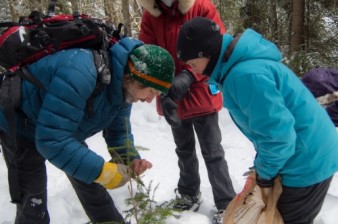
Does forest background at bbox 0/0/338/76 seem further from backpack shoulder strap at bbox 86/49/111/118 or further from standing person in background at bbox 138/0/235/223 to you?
backpack shoulder strap at bbox 86/49/111/118

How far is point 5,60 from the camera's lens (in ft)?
6.98

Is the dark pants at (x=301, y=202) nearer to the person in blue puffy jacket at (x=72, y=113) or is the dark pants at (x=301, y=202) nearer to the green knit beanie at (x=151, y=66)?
the person in blue puffy jacket at (x=72, y=113)

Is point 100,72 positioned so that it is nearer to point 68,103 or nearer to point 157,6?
point 68,103

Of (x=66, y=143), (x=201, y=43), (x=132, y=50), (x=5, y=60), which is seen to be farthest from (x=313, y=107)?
(x=5, y=60)

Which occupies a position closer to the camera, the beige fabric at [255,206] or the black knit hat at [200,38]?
the black knit hat at [200,38]

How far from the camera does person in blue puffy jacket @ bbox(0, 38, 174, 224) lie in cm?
196

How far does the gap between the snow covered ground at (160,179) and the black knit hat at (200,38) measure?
5.99 ft

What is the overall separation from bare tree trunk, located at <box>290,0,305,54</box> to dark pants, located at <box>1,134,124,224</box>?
5.25 m

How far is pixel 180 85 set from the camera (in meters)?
2.87

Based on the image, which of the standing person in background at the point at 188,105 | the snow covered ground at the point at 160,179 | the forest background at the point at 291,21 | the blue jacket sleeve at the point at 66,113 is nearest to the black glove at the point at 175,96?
the standing person in background at the point at 188,105

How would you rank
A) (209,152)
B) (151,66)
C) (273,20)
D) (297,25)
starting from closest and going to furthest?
(151,66), (209,152), (297,25), (273,20)

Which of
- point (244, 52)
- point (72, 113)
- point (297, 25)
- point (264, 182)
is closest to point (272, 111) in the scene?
point (244, 52)

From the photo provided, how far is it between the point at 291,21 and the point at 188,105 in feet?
17.1

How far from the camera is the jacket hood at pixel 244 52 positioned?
198 cm
